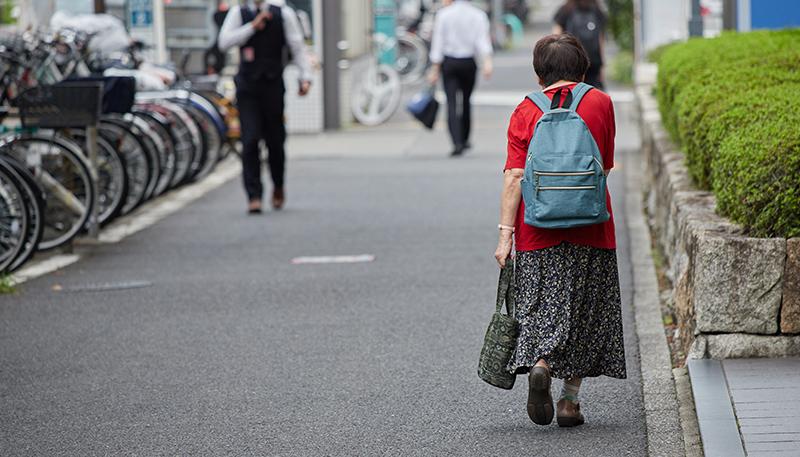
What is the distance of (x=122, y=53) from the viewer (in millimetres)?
14594

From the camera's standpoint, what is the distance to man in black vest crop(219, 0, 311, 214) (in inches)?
484

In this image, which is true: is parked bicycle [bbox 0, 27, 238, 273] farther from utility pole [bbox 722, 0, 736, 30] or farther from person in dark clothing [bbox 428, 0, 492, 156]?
utility pole [bbox 722, 0, 736, 30]

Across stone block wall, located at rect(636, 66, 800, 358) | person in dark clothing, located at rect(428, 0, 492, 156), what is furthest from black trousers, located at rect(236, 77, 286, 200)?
stone block wall, located at rect(636, 66, 800, 358)

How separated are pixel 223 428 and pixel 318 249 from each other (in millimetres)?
4748

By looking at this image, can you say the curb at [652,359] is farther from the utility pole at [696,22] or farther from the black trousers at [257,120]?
the utility pole at [696,22]

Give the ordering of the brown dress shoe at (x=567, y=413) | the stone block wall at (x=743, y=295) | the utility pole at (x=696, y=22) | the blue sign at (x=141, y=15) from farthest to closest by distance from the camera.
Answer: the blue sign at (x=141, y=15)
the utility pole at (x=696, y=22)
the stone block wall at (x=743, y=295)
the brown dress shoe at (x=567, y=413)

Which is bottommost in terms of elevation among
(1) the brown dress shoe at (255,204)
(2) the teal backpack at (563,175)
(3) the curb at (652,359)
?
(3) the curb at (652,359)

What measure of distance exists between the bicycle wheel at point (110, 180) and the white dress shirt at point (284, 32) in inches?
56.8

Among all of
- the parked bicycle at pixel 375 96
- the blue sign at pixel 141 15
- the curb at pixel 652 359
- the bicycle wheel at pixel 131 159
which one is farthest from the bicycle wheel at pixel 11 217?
the parked bicycle at pixel 375 96

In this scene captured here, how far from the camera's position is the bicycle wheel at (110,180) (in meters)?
11.4

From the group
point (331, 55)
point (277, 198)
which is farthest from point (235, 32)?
point (331, 55)

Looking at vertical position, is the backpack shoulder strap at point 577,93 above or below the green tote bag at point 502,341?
above

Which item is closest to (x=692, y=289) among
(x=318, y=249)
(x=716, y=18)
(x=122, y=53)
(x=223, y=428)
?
(x=223, y=428)

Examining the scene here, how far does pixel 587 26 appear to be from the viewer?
16.0 metres
